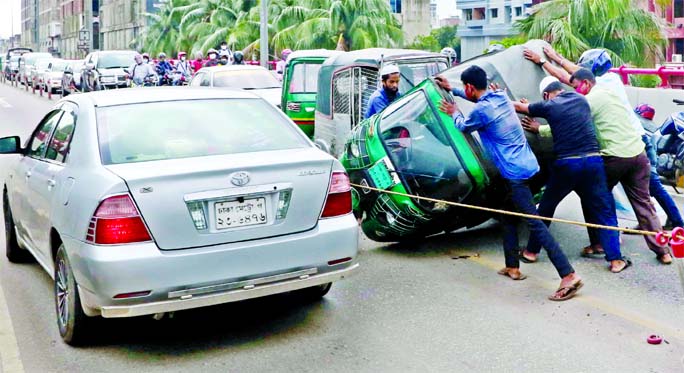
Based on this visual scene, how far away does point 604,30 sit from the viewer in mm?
22031

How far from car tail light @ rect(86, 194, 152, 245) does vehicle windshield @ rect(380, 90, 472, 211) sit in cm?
310

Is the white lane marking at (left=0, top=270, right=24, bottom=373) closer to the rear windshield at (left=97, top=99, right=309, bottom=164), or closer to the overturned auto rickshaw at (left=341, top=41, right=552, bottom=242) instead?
the rear windshield at (left=97, top=99, right=309, bottom=164)

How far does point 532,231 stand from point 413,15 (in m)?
73.4

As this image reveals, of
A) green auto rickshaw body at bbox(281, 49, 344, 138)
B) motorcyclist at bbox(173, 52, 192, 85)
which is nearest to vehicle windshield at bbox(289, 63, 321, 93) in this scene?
green auto rickshaw body at bbox(281, 49, 344, 138)

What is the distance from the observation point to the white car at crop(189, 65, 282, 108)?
57.6 feet

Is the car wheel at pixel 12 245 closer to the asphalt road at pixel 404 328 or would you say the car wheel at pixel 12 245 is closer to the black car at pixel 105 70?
the asphalt road at pixel 404 328

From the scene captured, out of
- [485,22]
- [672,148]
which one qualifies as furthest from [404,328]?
[485,22]

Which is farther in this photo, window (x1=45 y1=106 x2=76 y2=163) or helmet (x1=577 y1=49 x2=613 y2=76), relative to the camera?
helmet (x1=577 y1=49 x2=613 y2=76)

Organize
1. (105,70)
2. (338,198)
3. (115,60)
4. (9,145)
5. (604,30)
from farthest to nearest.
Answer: (115,60), (105,70), (604,30), (9,145), (338,198)

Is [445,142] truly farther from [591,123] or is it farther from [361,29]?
[361,29]

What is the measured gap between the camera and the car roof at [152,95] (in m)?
5.99

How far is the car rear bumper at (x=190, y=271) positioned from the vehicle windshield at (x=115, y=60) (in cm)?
2709

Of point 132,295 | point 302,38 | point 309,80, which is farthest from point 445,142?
point 302,38

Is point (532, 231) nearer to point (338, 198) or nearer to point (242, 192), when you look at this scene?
point (338, 198)
